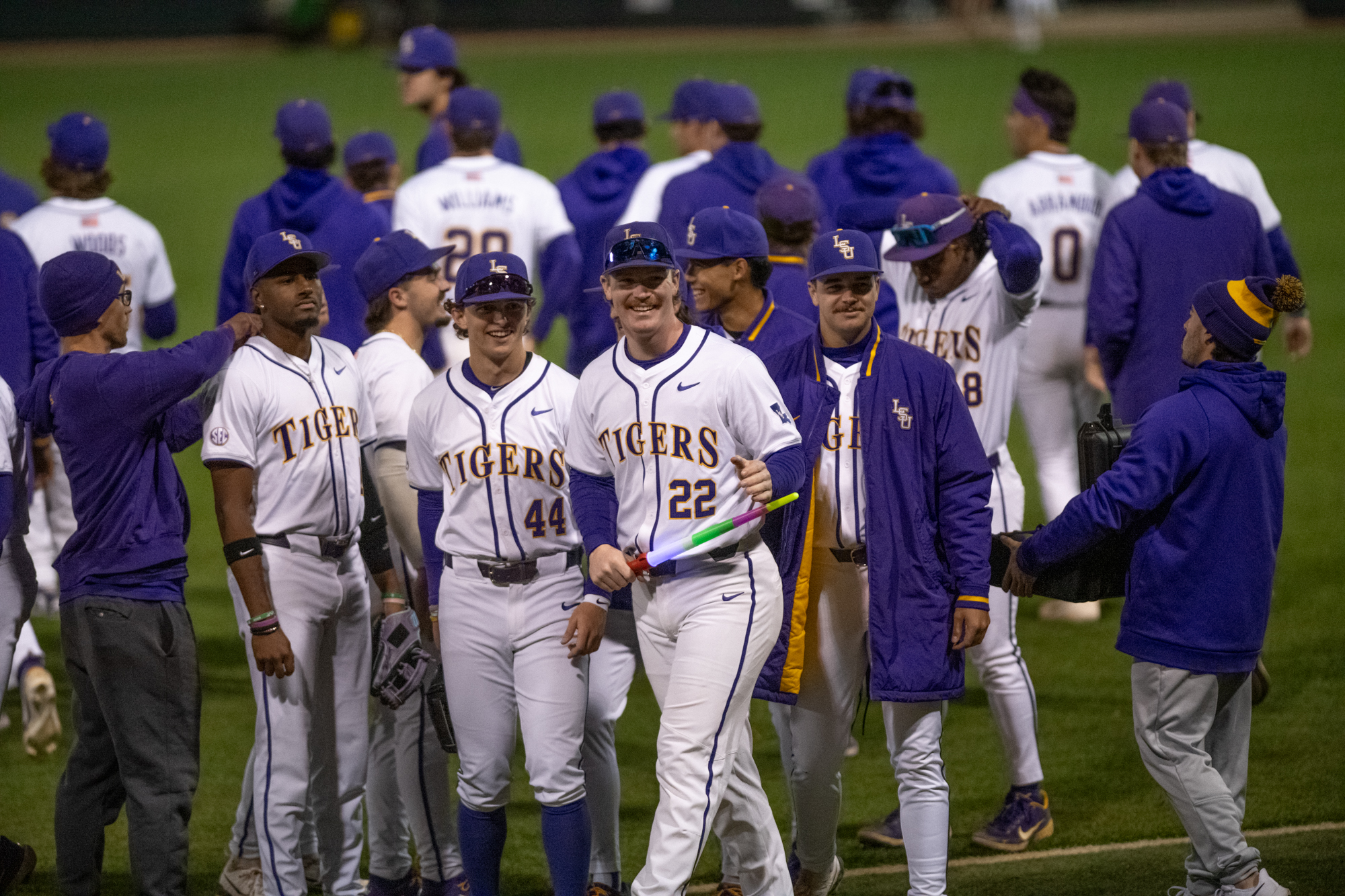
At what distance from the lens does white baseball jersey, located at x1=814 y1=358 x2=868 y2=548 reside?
451 centimetres

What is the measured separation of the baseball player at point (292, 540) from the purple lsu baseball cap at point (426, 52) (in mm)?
3900

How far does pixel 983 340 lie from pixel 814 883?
192cm

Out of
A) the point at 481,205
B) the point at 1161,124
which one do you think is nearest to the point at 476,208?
the point at 481,205

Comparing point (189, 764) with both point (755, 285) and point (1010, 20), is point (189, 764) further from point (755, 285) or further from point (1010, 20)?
point (1010, 20)

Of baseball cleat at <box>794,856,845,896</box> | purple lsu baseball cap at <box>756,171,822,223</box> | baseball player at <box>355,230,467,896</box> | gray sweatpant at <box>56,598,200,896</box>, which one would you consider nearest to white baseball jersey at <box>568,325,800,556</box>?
baseball player at <box>355,230,467,896</box>

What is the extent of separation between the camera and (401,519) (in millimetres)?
4980

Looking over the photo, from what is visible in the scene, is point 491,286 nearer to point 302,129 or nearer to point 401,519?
point 401,519

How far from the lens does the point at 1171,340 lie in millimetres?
6355

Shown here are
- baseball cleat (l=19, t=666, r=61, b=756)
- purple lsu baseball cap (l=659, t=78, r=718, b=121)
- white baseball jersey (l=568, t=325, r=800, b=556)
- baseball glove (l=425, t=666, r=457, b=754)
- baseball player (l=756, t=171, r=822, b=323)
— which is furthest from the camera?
purple lsu baseball cap (l=659, t=78, r=718, b=121)

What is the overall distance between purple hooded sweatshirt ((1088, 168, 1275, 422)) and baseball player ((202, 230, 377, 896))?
10.8ft

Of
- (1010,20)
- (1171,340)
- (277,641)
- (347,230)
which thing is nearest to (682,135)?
(347,230)

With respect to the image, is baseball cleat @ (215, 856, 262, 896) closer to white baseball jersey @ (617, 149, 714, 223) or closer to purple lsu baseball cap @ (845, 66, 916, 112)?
white baseball jersey @ (617, 149, 714, 223)

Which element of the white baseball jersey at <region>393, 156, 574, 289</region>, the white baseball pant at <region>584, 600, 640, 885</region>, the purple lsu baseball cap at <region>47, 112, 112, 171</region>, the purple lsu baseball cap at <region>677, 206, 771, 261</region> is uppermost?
the purple lsu baseball cap at <region>47, 112, 112, 171</region>

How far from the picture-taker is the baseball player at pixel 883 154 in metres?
7.17
